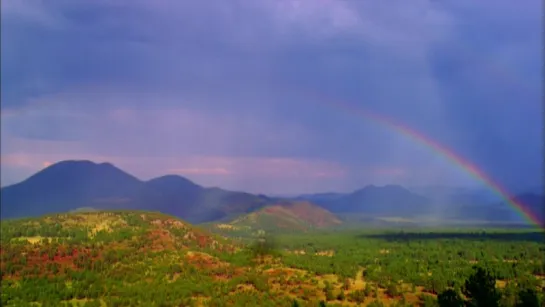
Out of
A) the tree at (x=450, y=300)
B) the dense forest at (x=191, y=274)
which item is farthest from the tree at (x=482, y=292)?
the tree at (x=450, y=300)

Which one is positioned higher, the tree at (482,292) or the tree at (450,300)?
the tree at (482,292)

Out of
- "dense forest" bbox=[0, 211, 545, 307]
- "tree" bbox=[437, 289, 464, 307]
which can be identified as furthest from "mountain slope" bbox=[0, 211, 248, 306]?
"tree" bbox=[437, 289, 464, 307]

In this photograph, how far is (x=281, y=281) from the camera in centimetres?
8112

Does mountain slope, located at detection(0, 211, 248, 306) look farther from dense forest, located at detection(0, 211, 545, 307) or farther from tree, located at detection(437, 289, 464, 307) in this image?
tree, located at detection(437, 289, 464, 307)

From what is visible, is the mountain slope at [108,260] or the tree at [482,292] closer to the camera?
the tree at [482,292]

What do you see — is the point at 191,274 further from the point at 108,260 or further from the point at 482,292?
the point at 482,292

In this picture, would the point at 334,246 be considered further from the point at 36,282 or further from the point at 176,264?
the point at 36,282

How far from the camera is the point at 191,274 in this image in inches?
3346

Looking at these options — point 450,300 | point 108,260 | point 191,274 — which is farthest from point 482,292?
point 108,260

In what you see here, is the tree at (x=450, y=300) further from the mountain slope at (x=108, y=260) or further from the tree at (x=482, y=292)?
the mountain slope at (x=108, y=260)

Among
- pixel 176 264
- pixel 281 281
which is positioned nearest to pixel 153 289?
pixel 176 264

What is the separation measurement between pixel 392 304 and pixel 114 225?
233 feet

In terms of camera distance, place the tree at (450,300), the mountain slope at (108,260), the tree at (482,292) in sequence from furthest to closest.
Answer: the mountain slope at (108,260) < the tree at (450,300) < the tree at (482,292)

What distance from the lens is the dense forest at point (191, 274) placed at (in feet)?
224
